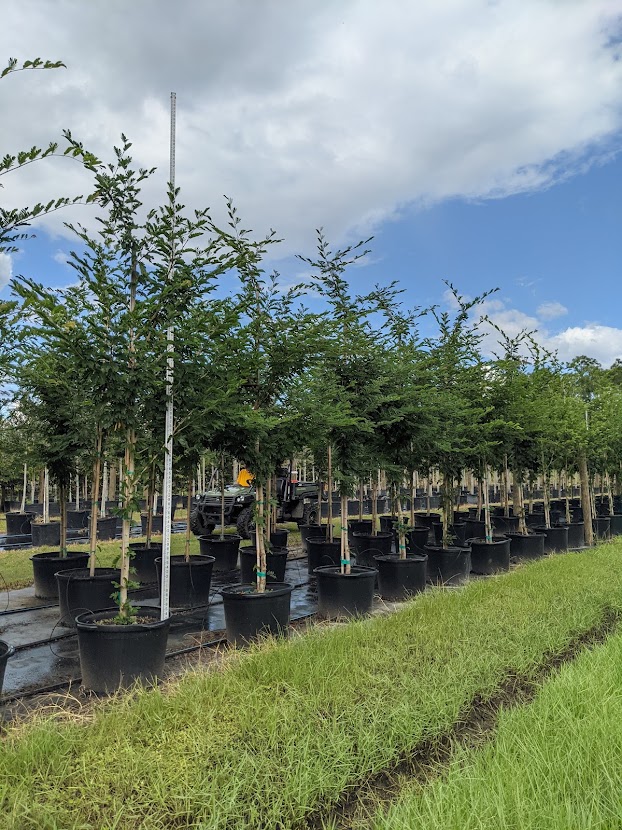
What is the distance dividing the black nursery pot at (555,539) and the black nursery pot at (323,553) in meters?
5.15

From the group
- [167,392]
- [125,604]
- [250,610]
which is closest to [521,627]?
[250,610]

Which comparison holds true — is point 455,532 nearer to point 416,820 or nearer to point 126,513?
point 126,513

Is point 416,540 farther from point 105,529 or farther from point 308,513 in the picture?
point 105,529

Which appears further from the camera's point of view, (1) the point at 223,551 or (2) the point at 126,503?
(1) the point at 223,551

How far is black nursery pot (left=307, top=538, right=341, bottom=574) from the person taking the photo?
880cm

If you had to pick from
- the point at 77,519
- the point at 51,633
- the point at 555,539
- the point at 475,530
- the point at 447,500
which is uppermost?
the point at 447,500

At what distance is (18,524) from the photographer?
50.1 ft

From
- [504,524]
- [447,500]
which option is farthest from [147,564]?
[504,524]

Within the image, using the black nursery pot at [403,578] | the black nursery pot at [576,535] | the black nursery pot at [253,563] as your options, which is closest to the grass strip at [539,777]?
the black nursery pot at [403,578]

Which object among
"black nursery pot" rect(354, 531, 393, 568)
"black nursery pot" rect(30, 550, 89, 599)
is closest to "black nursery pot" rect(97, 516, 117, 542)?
"black nursery pot" rect(30, 550, 89, 599)

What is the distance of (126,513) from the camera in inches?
165

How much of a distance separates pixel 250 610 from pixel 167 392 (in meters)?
2.13

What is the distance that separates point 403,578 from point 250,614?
104 inches

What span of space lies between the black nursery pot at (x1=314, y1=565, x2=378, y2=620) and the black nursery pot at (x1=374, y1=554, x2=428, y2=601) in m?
0.95
